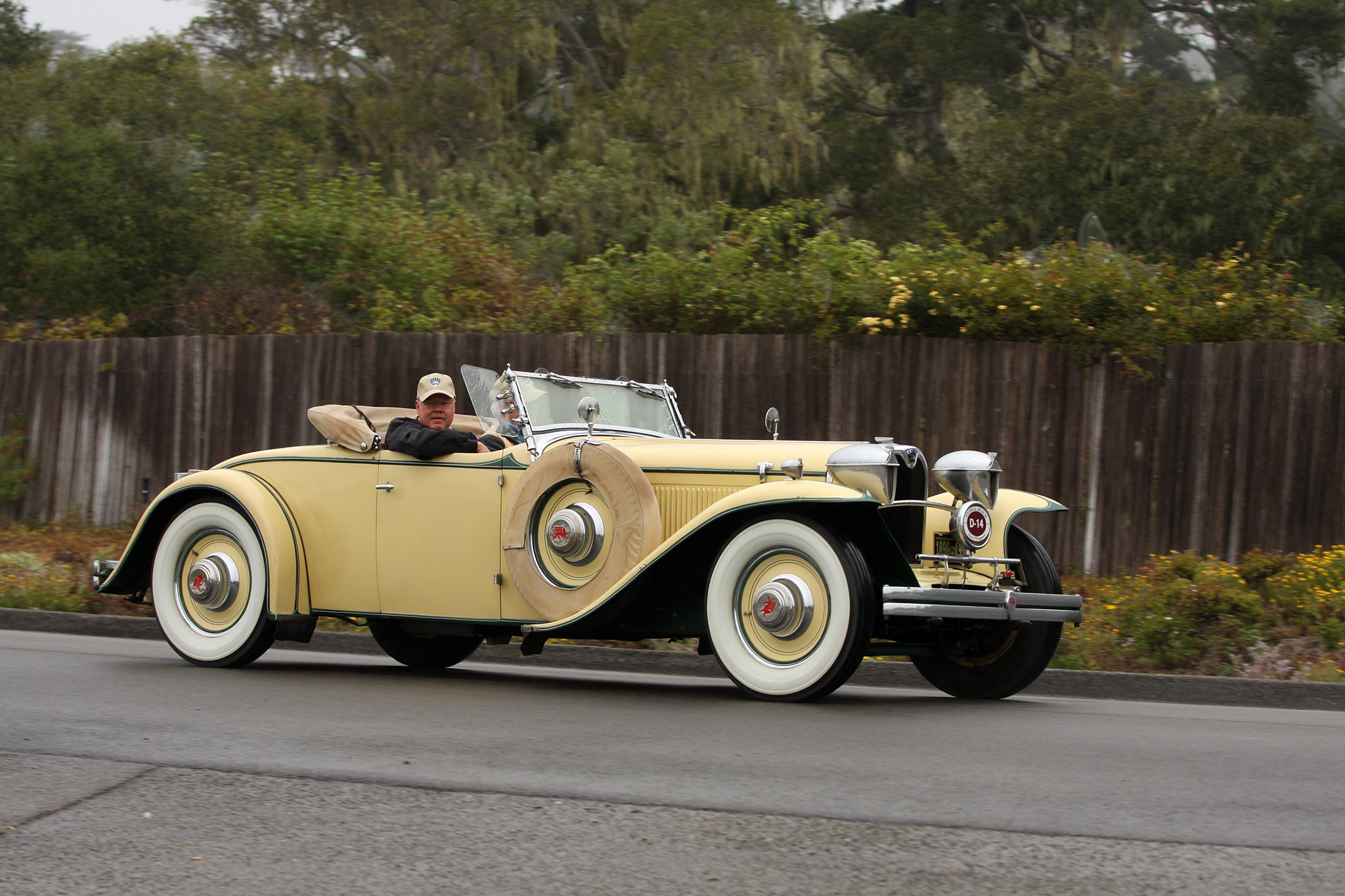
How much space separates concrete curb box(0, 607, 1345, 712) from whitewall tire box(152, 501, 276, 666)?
73.8 inches

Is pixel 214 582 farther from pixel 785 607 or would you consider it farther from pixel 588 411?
pixel 785 607

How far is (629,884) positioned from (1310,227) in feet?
74.7

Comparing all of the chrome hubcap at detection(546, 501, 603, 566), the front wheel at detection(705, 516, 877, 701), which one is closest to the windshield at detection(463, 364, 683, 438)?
the chrome hubcap at detection(546, 501, 603, 566)

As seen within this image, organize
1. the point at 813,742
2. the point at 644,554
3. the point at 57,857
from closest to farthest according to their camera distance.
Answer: the point at 57,857, the point at 813,742, the point at 644,554

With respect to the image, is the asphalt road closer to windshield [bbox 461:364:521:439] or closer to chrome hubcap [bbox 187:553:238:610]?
chrome hubcap [bbox 187:553:238:610]

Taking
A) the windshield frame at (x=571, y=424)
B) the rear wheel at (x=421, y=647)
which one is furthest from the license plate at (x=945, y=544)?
the rear wheel at (x=421, y=647)

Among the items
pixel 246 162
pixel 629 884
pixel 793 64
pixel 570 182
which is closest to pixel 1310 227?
pixel 793 64

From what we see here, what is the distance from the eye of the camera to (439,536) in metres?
7.11

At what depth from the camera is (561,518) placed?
21.7ft

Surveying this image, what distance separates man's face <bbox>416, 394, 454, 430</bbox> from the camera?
24.5 feet

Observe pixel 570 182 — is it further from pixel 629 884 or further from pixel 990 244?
pixel 629 884

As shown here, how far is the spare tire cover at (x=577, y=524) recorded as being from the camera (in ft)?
21.1

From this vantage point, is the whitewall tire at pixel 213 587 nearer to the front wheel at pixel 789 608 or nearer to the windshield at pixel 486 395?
the windshield at pixel 486 395

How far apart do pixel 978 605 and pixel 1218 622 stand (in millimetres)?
3248
